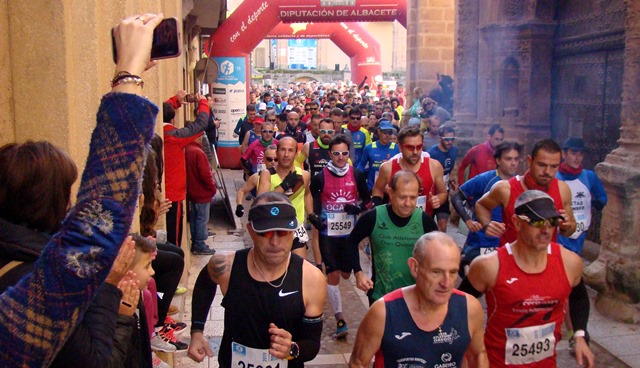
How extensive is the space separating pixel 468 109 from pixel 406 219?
7.96 m

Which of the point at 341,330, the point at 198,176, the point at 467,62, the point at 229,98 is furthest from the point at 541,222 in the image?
the point at 229,98

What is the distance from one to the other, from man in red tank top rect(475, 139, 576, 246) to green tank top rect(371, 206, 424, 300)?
0.64 m

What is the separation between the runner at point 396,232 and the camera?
5.03 metres

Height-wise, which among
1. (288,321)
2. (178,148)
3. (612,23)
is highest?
(612,23)

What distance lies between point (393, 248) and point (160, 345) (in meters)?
1.74

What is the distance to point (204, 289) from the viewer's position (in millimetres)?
3965

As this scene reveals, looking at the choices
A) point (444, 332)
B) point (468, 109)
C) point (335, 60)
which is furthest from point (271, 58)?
point (444, 332)

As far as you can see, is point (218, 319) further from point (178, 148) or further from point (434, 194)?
point (434, 194)

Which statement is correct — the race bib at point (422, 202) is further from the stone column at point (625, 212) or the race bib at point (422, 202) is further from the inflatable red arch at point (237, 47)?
the inflatable red arch at point (237, 47)

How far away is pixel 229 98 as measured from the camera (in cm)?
1917

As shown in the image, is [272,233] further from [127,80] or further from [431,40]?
[431,40]

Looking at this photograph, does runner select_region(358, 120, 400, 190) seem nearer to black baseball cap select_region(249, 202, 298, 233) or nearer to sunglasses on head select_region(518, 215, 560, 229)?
sunglasses on head select_region(518, 215, 560, 229)

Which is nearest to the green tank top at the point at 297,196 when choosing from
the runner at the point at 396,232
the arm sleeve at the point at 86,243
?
the runner at the point at 396,232

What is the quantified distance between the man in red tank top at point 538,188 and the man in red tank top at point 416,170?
989 millimetres
